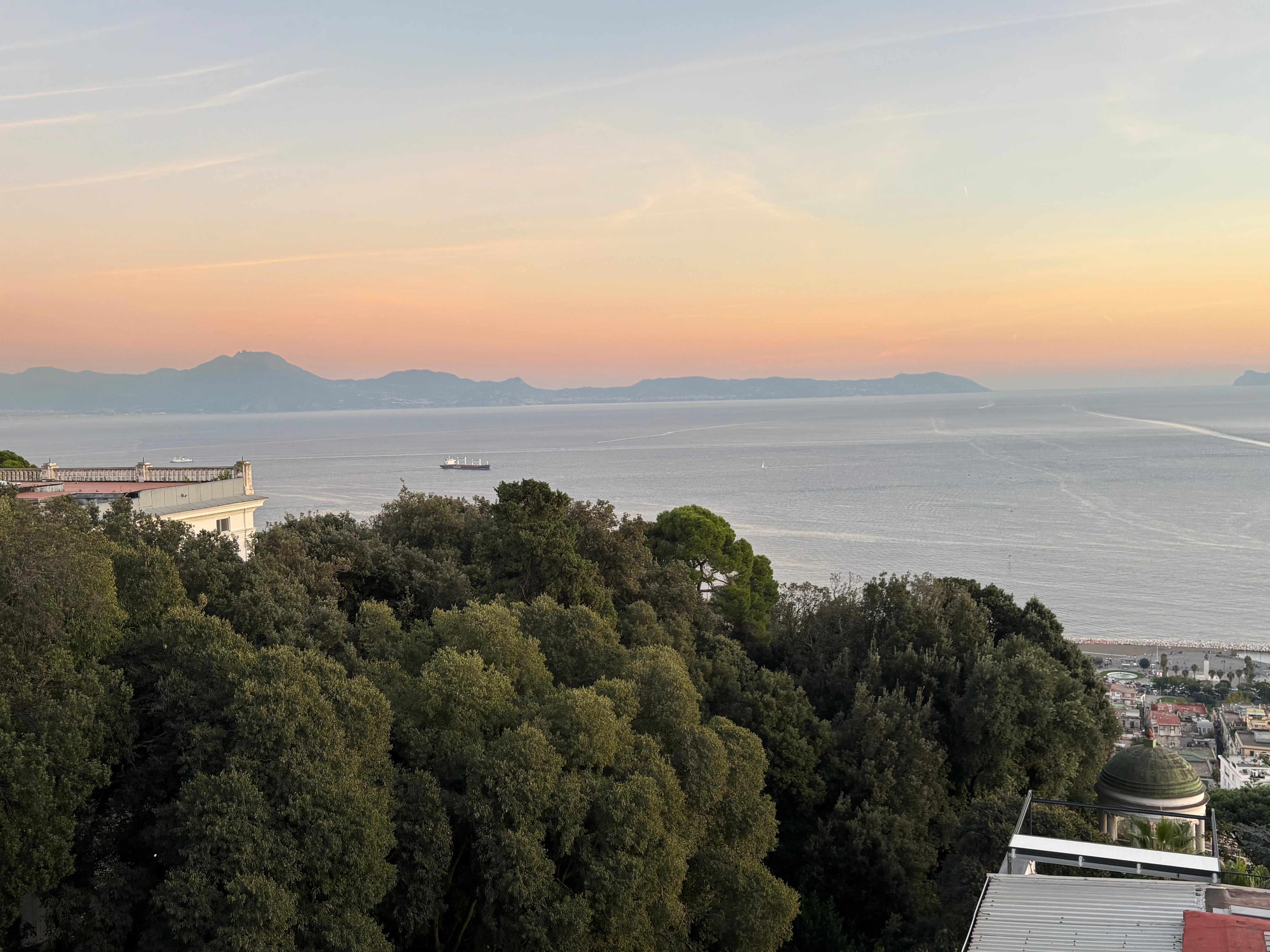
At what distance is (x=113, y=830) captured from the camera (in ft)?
41.1

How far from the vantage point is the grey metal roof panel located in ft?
83.5

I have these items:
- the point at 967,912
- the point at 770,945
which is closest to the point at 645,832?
the point at 770,945

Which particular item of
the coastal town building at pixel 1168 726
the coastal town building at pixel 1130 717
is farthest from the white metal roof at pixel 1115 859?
the coastal town building at pixel 1168 726

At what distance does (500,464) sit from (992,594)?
11530 centimetres

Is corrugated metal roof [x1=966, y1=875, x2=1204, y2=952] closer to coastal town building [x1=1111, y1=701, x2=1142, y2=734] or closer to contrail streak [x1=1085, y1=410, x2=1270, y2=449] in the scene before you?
coastal town building [x1=1111, y1=701, x2=1142, y2=734]

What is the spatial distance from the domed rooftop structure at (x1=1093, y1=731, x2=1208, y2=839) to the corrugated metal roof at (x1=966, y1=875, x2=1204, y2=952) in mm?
7473

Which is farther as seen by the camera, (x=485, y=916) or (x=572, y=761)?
(x=572, y=761)

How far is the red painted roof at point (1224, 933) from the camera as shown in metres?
8.91

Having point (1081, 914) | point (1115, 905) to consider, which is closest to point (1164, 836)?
point (1115, 905)

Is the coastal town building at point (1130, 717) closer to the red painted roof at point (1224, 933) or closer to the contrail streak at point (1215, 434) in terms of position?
the red painted roof at point (1224, 933)

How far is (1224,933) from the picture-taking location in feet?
30.2

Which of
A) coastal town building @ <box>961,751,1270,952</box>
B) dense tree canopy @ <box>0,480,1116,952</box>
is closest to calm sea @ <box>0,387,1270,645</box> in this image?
dense tree canopy @ <box>0,480,1116,952</box>

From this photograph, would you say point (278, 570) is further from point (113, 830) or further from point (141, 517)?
point (113, 830)

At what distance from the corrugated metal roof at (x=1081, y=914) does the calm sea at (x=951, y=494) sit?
41979mm
